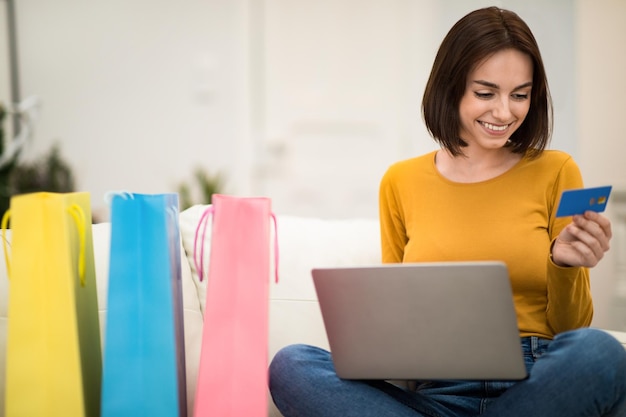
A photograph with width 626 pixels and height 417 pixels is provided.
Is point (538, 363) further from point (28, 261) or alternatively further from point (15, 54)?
point (15, 54)

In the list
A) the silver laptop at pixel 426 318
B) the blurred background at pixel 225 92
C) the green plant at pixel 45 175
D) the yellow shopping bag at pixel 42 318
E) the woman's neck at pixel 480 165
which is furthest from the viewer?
the green plant at pixel 45 175

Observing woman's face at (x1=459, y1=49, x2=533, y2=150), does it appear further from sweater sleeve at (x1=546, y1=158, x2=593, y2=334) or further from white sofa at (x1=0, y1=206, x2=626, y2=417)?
white sofa at (x1=0, y1=206, x2=626, y2=417)

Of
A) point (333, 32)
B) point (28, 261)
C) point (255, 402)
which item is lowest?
point (255, 402)

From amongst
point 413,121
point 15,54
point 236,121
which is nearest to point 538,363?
point 413,121

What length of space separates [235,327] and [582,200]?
1.85 ft

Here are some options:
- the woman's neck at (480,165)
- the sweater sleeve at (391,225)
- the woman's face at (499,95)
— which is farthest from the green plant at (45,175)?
the woman's face at (499,95)

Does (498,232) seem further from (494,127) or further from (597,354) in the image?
(597,354)

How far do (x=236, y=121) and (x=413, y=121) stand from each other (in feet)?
3.25

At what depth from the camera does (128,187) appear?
4.11 meters

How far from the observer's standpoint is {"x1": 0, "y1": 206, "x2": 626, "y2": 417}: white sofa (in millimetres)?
1551

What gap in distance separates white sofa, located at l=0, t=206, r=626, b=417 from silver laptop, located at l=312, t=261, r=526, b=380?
0.40 m

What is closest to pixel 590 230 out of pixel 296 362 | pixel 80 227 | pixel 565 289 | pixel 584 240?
pixel 584 240

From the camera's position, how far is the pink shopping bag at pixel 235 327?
1177mm

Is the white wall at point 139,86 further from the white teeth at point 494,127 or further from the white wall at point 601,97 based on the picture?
the white teeth at point 494,127
